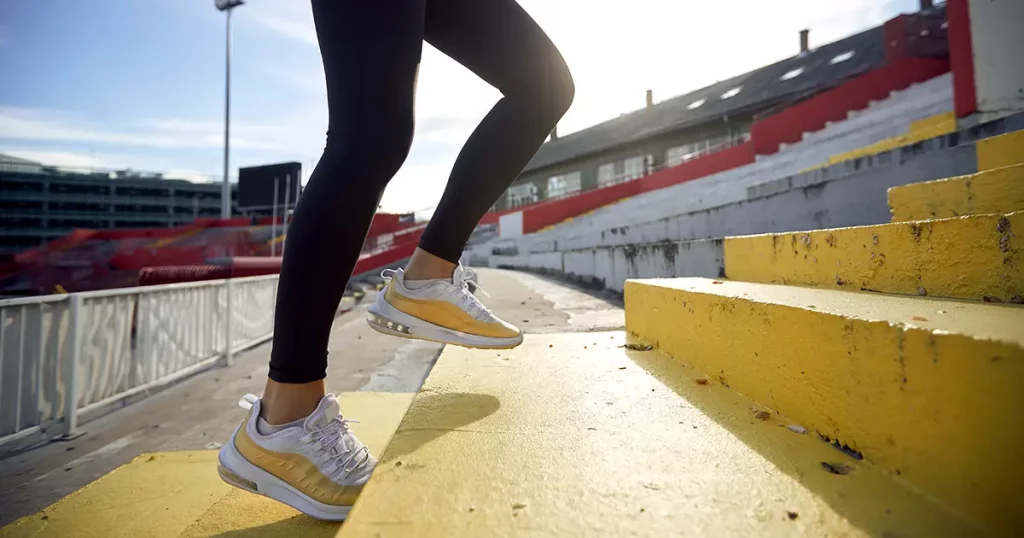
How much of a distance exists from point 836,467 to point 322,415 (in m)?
0.81

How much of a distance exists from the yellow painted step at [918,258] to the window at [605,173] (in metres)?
20.2

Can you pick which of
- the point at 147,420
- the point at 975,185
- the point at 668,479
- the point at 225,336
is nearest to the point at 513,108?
the point at 668,479

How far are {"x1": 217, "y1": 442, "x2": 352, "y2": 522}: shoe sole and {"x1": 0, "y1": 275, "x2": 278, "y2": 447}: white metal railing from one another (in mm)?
2267

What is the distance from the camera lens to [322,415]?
0.76 m

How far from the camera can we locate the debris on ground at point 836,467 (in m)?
0.61

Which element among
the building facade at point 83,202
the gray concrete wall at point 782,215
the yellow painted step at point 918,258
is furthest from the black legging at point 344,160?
the building facade at point 83,202

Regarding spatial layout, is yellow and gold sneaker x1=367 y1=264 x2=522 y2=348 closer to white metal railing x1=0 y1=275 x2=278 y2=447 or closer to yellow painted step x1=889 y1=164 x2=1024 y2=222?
yellow painted step x1=889 y1=164 x2=1024 y2=222

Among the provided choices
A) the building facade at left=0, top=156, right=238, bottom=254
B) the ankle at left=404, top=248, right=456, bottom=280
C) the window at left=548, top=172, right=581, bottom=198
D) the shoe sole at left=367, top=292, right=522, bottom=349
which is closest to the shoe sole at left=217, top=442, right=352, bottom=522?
the shoe sole at left=367, top=292, right=522, bottom=349

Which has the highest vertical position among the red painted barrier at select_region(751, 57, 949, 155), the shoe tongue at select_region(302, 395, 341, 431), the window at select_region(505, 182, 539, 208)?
the window at select_region(505, 182, 539, 208)

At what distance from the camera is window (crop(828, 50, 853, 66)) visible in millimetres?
15367

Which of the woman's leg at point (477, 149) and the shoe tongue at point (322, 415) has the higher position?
the woman's leg at point (477, 149)

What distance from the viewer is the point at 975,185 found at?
3.79 feet

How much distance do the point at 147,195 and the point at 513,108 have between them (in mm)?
49757

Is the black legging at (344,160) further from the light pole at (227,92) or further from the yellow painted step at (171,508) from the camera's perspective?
the light pole at (227,92)
